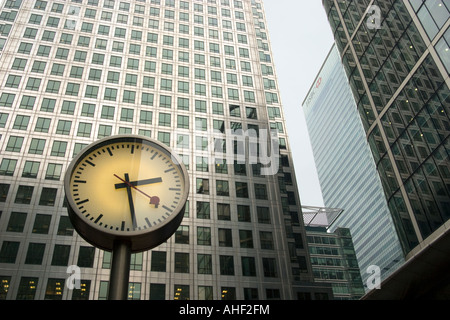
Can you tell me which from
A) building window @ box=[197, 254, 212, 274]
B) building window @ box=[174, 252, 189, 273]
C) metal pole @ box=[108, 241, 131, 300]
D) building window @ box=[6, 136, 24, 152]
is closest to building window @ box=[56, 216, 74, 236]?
building window @ box=[6, 136, 24, 152]

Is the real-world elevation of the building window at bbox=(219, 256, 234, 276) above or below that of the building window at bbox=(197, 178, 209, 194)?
below

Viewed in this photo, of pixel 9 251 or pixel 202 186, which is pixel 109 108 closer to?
pixel 202 186

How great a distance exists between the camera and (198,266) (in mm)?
40250

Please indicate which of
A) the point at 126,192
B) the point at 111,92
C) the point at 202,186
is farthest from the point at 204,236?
the point at 126,192

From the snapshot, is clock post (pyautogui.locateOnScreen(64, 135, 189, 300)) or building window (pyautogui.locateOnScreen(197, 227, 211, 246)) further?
building window (pyautogui.locateOnScreen(197, 227, 211, 246))

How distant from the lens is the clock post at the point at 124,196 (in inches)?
139

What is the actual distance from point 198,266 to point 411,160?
73.8 ft

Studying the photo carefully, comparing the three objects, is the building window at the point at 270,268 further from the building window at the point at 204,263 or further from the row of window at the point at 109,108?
the row of window at the point at 109,108

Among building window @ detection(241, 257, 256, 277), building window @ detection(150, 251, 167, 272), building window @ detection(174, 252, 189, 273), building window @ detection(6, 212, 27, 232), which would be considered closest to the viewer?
building window @ detection(6, 212, 27, 232)

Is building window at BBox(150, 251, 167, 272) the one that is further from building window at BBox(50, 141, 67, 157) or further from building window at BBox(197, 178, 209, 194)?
building window at BBox(50, 141, 67, 157)

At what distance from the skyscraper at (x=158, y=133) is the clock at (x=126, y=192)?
117 feet

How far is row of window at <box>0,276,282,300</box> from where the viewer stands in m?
35.5
